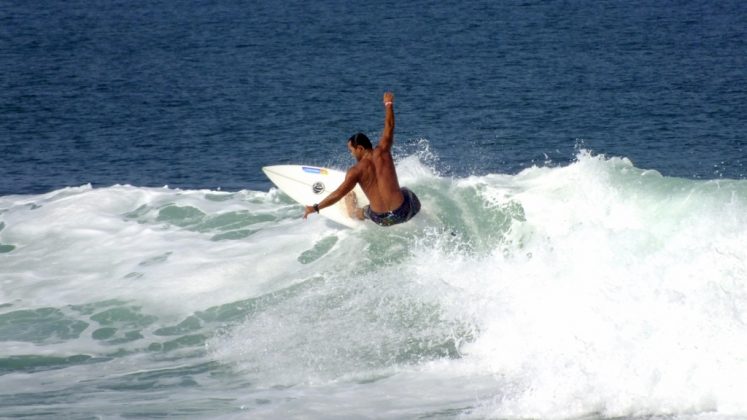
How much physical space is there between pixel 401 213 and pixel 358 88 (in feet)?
50.0

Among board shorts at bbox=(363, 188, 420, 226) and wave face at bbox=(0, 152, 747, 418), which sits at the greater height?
board shorts at bbox=(363, 188, 420, 226)

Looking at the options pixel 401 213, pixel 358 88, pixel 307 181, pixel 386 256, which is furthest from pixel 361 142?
pixel 358 88

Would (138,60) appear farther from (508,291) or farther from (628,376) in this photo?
(628,376)

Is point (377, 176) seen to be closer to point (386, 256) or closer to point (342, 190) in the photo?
point (342, 190)

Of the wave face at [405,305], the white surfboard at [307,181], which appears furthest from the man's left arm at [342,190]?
the white surfboard at [307,181]

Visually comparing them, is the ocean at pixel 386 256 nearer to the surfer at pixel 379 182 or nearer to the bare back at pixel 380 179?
the surfer at pixel 379 182

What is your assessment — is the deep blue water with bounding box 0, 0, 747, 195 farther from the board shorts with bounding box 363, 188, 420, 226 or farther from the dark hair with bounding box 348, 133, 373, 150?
the dark hair with bounding box 348, 133, 373, 150

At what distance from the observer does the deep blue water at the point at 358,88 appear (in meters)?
20.4

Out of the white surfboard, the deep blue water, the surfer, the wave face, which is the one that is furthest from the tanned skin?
the deep blue water

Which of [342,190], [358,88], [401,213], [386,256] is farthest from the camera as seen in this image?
[358,88]

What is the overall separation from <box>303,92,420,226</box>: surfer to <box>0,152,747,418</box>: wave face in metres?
0.29

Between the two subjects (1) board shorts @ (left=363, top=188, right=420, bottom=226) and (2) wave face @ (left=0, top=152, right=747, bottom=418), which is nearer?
(2) wave face @ (left=0, top=152, right=747, bottom=418)

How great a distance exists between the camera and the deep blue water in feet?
66.9

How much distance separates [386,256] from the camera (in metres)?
12.6
